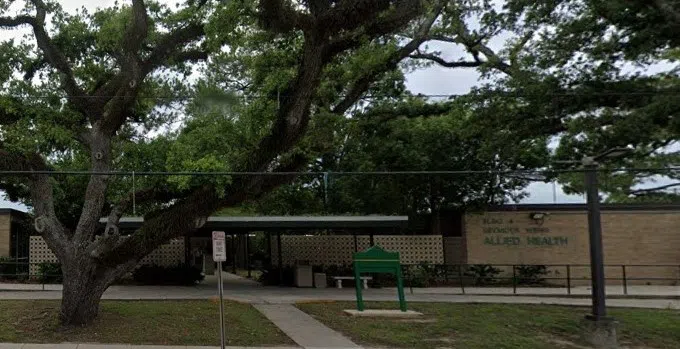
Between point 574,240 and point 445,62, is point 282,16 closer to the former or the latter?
point 445,62

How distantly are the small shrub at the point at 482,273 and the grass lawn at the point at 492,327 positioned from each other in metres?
7.24

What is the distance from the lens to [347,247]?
25.4 m

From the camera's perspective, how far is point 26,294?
17688 millimetres

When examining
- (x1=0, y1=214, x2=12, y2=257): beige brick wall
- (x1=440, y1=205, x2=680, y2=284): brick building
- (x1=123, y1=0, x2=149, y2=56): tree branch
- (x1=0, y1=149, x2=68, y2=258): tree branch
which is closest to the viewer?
(x1=0, y1=149, x2=68, y2=258): tree branch

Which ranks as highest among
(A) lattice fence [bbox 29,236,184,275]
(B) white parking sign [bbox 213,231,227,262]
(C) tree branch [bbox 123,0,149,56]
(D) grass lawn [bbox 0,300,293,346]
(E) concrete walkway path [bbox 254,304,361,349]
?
(C) tree branch [bbox 123,0,149,56]

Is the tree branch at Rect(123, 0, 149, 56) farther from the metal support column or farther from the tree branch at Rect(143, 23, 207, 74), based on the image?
the metal support column

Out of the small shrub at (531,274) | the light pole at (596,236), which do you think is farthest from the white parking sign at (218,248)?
the small shrub at (531,274)

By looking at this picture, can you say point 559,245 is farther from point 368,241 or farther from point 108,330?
point 108,330

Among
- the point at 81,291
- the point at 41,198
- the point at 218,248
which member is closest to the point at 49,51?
the point at 41,198

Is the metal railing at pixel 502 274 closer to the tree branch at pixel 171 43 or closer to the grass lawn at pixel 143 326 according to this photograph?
the grass lawn at pixel 143 326

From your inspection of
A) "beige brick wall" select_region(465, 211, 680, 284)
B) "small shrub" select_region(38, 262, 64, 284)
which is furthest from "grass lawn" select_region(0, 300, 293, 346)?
"beige brick wall" select_region(465, 211, 680, 284)

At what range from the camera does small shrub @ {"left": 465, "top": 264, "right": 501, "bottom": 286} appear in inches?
958

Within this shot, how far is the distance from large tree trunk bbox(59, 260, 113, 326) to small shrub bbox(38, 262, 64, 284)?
10332mm

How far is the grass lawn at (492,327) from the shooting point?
473 inches
